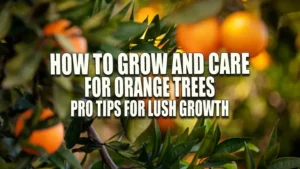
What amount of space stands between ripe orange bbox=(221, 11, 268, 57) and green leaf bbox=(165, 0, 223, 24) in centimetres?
8

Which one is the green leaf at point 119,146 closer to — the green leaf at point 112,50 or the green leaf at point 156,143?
the green leaf at point 156,143

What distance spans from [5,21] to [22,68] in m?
0.06

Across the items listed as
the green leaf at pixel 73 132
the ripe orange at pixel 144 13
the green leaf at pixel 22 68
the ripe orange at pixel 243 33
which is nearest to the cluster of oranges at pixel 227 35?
the ripe orange at pixel 243 33

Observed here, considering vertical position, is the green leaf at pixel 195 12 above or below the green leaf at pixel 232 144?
above

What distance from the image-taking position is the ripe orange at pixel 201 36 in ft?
1.49

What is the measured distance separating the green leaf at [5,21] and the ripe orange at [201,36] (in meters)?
0.14

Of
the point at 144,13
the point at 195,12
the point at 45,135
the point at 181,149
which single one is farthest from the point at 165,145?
the point at 144,13

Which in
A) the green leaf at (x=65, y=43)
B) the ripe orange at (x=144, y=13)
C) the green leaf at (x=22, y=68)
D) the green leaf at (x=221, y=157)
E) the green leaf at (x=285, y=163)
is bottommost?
the green leaf at (x=285, y=163)

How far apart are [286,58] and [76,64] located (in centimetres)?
54

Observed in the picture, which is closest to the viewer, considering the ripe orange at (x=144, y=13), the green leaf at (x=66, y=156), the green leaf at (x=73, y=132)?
the green leaf at (x=66, y=156)

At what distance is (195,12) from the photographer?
378 mm

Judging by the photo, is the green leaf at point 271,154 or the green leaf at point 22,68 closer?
the green leaf at point 22,68

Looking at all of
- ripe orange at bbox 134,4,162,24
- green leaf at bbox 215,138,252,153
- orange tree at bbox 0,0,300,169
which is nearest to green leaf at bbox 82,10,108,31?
orange tree at bbox 0,0,300,169

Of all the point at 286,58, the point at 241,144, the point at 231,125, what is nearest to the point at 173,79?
the point at 241,144
